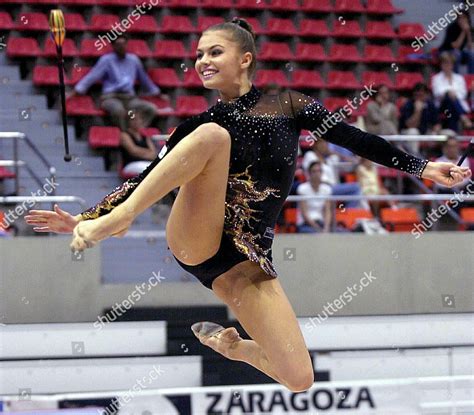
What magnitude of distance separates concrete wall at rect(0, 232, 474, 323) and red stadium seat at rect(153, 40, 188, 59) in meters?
2.78

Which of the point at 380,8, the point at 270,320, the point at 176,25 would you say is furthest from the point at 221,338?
the point at 380,8

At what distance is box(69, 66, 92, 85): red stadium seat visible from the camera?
833cm

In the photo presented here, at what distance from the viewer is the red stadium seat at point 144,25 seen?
29.7 feet

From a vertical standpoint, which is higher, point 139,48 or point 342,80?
point 139,48

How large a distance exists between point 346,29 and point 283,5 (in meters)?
0.67

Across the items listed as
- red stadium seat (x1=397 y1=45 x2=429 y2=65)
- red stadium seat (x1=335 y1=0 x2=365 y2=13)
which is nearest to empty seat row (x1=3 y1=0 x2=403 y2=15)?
red stadium seat (x1=335 y1=0 x2=365 y2=13)

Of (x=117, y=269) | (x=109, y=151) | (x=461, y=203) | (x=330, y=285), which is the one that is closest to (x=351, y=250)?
(x=330, y=285)

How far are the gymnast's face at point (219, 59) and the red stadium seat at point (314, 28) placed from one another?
233 inches

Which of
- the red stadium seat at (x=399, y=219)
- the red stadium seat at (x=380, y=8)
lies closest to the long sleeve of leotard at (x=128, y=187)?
the red stadium seat at (x=399, y=219)

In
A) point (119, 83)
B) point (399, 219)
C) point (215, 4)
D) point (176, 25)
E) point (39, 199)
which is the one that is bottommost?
point (399, 219)

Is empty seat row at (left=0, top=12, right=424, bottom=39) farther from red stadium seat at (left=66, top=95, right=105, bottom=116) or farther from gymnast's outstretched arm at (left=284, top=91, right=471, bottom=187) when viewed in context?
gymnast's outstretched arm at (left=284, top=91, right=471, bottom=187)

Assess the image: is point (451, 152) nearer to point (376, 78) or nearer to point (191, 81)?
point (376, 78)

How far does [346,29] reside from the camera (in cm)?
980

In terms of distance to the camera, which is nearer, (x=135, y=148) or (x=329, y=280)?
(x=329, y=280)
